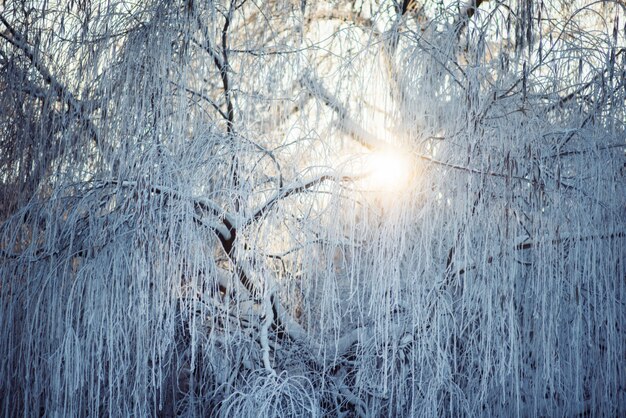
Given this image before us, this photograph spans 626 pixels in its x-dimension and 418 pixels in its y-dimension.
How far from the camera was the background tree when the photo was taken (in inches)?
89.2

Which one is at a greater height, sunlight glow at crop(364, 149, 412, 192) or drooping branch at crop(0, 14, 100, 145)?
drooping branch at crop(0, 14, 100, 145)

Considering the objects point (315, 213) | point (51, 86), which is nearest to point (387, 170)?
point (315, 213)

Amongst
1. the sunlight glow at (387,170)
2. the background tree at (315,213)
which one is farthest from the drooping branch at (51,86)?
the sunlight glow at (387,170)

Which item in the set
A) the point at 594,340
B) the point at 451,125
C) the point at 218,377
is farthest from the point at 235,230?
the point at 594,340

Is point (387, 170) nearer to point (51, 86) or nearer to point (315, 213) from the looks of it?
point (315, 213)

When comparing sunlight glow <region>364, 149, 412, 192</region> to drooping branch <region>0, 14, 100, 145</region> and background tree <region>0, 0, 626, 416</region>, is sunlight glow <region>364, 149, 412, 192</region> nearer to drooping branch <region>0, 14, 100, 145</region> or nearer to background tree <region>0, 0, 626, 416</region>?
background tree <region>0, 0, 626, 416</region>

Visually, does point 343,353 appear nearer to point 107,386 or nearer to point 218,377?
point 218,377

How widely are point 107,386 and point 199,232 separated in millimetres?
733

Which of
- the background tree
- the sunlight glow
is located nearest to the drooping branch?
the background tree

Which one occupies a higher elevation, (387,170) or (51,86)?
(51,86)

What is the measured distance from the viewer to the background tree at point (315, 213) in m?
2.27

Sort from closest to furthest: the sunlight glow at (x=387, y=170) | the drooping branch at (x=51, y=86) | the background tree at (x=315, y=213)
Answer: the background tree at (x=315, y=213) → the sunlight glow at (x=387, y=170) → the drooping branch at (x=51, y=86)

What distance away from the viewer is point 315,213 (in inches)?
97.0

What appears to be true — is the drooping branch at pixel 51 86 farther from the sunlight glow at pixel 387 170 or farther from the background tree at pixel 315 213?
the sunlight glow at pixel 387 170
